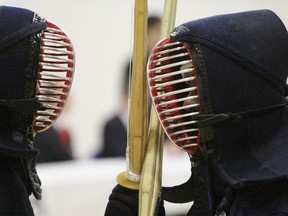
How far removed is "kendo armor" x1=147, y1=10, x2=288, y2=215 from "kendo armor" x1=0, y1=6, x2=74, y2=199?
14 centimetres

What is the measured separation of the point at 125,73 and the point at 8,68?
154 cm

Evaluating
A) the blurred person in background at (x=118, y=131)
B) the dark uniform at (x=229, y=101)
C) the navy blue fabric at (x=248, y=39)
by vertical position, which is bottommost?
the blurred person in background at (x=118, y=131)

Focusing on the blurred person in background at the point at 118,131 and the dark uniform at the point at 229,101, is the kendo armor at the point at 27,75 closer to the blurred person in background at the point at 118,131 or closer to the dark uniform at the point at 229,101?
the dark uniform at the point at 229,101

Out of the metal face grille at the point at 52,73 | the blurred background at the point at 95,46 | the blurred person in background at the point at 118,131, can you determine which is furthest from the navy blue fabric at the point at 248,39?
the blurred background at the point at 95,46

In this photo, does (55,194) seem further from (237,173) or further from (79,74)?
(79,74)

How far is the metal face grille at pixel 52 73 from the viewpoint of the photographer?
37.9 inches

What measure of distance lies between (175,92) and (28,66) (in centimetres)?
21

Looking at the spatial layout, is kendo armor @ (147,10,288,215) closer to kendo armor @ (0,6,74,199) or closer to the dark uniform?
the dark uniform

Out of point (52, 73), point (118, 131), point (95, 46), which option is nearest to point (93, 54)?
point (95, 46)

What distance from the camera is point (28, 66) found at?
94 centimetres

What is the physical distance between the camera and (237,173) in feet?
3.06

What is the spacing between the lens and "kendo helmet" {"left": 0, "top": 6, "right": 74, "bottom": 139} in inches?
36.6

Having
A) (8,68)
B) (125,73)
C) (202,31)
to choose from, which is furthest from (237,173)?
(125,73)

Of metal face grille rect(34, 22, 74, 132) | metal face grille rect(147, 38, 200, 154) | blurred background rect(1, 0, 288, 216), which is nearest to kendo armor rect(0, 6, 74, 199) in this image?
metal face grille rect(34, 22, 74, 132)
